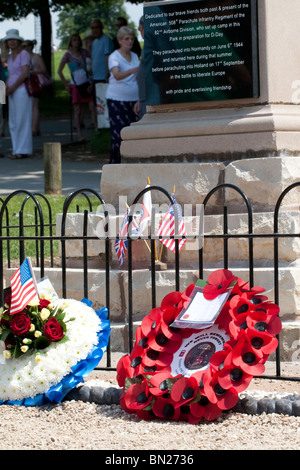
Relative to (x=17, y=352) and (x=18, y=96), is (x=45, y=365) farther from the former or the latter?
(x=18, y=96)

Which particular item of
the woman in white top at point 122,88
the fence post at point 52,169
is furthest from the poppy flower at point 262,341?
the fence post at point 52,169

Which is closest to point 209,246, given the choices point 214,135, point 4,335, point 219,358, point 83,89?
point 214,135

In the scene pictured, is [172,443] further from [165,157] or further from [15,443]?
[165,157]

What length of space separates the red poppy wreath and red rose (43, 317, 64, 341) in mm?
390

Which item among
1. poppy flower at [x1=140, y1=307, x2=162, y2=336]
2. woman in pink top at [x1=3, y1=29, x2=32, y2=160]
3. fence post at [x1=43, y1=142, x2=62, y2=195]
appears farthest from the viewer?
woman in pink top at [x1=3, y1=29, x2=32, y2=160]

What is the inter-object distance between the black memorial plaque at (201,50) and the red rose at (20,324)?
245 cm

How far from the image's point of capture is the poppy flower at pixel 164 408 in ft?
12.4

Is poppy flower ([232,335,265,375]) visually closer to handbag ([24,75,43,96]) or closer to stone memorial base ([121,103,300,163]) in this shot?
stone memorial base ([121,103,300,163])

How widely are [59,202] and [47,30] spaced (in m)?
18.7

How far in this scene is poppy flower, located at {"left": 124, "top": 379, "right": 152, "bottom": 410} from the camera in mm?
3814

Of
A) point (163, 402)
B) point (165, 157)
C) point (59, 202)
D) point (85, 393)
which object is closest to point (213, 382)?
point (163, 402)

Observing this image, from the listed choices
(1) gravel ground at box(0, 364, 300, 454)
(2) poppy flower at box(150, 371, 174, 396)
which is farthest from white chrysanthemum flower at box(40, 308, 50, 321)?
(2) poppy flower at box(150, 371, 174, 396)

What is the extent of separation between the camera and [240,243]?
5.28 meters

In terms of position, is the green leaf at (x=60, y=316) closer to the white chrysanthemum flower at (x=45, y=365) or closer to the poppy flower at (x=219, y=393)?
the white chrysanthemum flower at (x=45, y=365)
